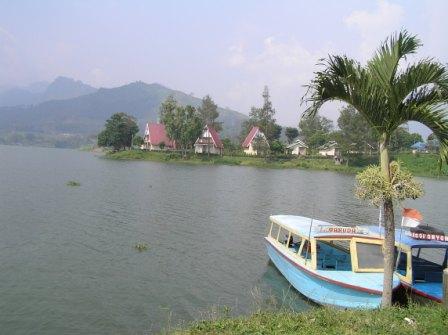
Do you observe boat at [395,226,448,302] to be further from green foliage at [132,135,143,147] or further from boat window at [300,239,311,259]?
green foliage at [132,135,143,147]

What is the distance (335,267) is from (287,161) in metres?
101

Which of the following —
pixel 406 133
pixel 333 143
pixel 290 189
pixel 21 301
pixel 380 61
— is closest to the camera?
pixel 380 61

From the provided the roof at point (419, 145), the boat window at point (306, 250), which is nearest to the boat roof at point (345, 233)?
the boat window at point (306, 250)

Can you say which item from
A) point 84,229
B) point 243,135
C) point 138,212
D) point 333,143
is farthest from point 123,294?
point 243,135

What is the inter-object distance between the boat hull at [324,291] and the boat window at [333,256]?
929 mm

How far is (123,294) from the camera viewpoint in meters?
A: 18.6

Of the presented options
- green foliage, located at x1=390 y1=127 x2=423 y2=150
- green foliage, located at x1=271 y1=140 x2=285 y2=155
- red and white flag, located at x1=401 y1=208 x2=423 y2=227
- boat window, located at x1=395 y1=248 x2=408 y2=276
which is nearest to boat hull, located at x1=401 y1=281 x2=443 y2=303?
boat window, located at x1=395 y1=248 x2=408 y2=276

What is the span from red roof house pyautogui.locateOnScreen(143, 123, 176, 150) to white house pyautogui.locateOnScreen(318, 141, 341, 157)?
44807 mm

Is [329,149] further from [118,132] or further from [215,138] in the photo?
[118,132]

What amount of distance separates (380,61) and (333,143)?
123 meters

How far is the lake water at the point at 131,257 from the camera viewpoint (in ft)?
55.3

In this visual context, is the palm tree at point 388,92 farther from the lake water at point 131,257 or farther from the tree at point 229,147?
the tree at point 229,147

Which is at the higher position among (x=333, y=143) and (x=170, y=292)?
(x=333, y=143)

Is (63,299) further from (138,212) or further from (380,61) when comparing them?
(138,212)
